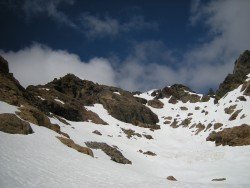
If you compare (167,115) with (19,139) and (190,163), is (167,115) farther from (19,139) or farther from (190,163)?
(19,139)

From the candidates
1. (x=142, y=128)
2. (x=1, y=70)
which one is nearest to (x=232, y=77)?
(x=142, y=128)

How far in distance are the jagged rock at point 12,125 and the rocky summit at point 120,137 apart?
4.1 inches

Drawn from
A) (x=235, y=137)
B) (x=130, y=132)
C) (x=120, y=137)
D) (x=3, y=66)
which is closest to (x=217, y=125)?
(x=235, y=137)

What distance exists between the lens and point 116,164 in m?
35.8

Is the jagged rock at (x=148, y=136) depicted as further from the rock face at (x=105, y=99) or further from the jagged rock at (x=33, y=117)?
the jagged rock at (x=33, y=117)

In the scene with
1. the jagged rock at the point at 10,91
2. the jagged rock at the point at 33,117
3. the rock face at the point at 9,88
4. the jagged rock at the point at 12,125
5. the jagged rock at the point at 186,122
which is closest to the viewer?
the jagged rock at the point at 12,125

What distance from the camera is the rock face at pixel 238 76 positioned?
91312mm

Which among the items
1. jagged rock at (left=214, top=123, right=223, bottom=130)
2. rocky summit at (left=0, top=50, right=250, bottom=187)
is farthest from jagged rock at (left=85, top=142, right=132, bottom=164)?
jagged rock at (left=214, top=123, right=223, bottom=130)

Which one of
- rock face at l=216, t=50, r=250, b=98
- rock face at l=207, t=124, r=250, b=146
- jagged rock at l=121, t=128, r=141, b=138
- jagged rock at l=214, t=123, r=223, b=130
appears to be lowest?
rock face at l=207, t=124, r=250, b=146

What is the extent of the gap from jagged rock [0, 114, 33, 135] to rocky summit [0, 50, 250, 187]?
10 cm

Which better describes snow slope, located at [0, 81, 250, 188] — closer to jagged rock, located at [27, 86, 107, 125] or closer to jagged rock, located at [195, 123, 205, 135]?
jagged rock, located at [195, 123, 205, 135]

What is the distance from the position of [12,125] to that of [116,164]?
45.2 feet

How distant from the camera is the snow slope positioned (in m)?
19.9

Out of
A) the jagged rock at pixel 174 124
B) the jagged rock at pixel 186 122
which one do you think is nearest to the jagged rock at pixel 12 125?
the jagged rock at pixel 186 122
